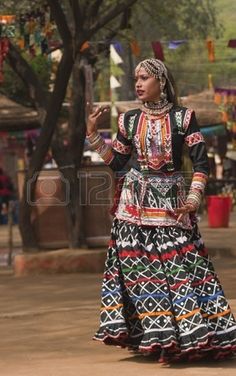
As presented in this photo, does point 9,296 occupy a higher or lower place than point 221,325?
lower

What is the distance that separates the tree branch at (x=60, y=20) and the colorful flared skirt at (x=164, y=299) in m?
7.69

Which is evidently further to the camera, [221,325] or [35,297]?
[35,297]

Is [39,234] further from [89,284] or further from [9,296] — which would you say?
[9,296]

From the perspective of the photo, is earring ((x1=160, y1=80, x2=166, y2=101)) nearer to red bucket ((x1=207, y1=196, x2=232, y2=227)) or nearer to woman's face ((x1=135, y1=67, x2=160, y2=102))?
woman's face ((x1=135, y1=67, x2=160, y2=102))

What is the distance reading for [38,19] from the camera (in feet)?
59.7

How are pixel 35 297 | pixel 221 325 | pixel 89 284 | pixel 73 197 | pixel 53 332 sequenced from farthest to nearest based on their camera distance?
pixel 73 197, pixel 89 284, pixel 35 297, pixel 53 332, pixel 221 325

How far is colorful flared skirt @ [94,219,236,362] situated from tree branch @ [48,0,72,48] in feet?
A: 25.2

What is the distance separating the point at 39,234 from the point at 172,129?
842 centimetres

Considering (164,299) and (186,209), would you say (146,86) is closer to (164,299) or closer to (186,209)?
(186,209)

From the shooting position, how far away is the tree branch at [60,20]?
49.0 feet

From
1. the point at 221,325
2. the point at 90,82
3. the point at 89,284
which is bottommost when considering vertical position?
the point at 89,284

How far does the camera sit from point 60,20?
15070 millimetres

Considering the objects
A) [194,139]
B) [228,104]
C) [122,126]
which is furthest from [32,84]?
[228,104]

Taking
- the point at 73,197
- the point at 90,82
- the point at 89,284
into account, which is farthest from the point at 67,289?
the point at 90,82
